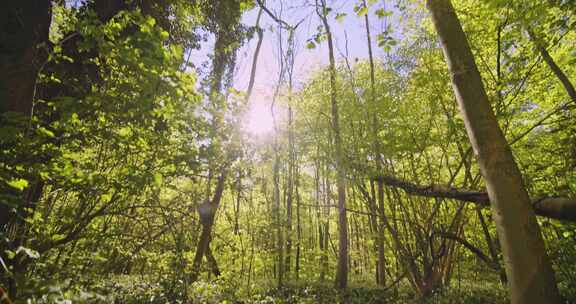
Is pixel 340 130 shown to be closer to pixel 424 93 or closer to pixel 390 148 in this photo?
pixel 390 148

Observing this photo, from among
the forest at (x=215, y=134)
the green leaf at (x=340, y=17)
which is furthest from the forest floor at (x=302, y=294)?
the green leaf at (x=340, y=17)

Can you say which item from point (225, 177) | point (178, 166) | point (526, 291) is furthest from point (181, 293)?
point (526, 291)

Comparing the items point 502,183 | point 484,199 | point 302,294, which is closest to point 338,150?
point 484,199

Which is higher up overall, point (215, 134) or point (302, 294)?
point (215, 134)

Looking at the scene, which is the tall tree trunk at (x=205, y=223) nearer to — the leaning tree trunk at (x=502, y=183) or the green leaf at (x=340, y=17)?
the green leaf at (x=340, y=17)

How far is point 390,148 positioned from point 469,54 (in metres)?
2.58

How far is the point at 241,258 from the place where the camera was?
763cm

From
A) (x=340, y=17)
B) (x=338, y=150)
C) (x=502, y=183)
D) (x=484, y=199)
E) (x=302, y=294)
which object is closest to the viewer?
(x=502, y=183)

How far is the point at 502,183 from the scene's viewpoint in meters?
1.46

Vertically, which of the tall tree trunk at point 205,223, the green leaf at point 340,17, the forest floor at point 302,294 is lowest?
the forest floor at point 302,294

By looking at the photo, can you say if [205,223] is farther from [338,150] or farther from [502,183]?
[502,183]

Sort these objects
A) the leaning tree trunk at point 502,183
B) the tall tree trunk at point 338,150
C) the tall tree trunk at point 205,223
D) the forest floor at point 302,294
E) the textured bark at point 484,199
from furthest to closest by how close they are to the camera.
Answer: the tall tree trunk at point 205,223, the forest floor at point 302,294, the tall tree trunk at point 338,150, the textured bark at point 484,199, the leaning tree trunk at point 502,183

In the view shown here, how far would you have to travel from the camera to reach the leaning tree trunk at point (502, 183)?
1311 millimetres

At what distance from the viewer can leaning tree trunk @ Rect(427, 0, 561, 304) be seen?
1.31 meters
